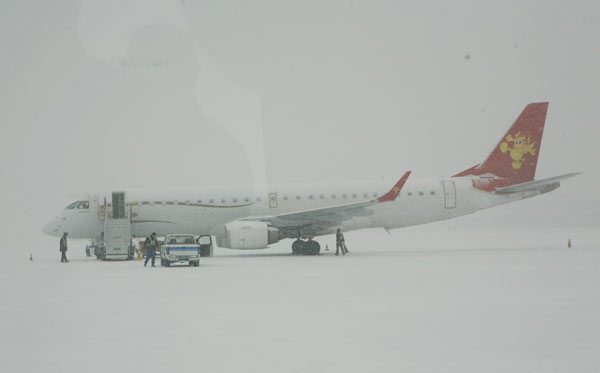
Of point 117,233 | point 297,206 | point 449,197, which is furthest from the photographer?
point 449,197

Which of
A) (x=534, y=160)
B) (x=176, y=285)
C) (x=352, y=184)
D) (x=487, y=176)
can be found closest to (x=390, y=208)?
(x=352, y=184)

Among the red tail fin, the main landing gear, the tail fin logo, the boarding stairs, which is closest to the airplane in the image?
the main landing gear

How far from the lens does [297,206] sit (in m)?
32.2

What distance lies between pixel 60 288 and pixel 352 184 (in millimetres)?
18836

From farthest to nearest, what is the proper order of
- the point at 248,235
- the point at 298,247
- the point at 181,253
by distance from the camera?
the point at 298,247 < the point at 248,235 < the point at 181,253

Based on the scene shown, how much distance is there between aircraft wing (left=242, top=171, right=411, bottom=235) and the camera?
29625mm

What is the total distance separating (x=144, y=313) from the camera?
1158 centimetres

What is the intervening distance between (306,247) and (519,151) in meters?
12.7

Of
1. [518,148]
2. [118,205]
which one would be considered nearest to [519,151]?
[518,148]

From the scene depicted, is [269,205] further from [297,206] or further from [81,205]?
[81,205]

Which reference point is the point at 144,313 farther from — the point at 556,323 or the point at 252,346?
the point at 556,323

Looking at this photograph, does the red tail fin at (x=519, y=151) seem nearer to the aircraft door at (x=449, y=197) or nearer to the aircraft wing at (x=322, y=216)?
the aircraft door at (x=449, y=197)

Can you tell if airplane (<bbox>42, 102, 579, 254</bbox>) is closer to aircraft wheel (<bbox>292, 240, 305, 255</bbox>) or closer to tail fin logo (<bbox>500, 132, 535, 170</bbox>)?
aircraft wheel (<bbox>292, 240, 305, 255</bbox>)

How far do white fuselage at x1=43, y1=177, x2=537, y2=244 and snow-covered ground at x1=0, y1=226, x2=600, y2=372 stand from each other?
44.6 ft
